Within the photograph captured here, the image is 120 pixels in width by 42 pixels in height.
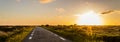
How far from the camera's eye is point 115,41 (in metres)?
23.0

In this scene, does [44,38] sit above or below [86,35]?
below

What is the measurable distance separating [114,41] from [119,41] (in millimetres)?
448

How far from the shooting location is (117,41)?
2272cm

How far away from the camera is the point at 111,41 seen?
2261 centimetres

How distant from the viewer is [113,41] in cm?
2272

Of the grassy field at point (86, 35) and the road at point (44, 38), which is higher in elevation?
the grassy field at point (86, 35)

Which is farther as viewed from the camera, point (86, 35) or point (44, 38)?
point (86, 35)

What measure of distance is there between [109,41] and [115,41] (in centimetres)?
66

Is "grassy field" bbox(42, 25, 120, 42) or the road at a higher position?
"grassy field" bbox(42, 25, 120, 42)

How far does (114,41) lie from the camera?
74.6ft

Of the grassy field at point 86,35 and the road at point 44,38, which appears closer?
the grassy field at point 86,35

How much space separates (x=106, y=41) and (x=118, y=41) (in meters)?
1.24

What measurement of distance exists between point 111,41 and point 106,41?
3.22 ft

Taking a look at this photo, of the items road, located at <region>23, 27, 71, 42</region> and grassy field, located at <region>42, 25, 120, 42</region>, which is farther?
road, located at <region>23, 27, 71, 42</region>
